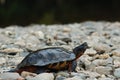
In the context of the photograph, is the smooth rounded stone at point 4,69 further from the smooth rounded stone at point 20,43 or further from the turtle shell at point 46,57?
the smooth rounded stone at point 20,43

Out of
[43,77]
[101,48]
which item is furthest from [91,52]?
[43,77]

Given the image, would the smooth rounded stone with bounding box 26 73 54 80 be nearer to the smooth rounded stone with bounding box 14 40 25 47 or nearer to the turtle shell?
the turtle shell

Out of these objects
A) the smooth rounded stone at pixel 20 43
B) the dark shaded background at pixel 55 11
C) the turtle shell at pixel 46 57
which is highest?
the turtle shell at pixel 46 57

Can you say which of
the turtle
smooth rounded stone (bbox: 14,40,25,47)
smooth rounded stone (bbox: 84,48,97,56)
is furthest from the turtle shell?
smooth rounded stone (bbox: 14,40,25,47)

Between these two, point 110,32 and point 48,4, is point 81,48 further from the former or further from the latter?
point 48,4

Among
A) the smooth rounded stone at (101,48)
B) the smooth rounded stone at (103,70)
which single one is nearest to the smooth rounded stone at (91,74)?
the smooth rounded stone at (103,70)

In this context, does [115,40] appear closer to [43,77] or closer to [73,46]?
[73,46]
